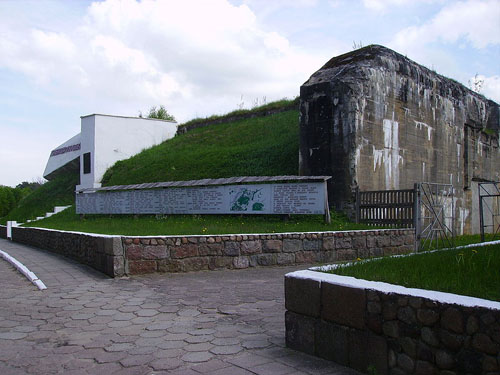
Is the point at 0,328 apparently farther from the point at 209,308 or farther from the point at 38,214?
the point at 38,214

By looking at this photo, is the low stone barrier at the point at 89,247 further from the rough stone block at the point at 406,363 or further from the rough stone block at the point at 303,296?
the rough stone block at the point at 406,363

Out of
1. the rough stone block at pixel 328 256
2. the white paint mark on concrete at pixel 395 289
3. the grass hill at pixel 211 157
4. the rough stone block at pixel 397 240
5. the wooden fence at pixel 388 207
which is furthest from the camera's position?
the grass hill at pixel 211 157

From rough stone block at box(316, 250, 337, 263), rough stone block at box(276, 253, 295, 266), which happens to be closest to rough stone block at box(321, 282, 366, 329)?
rough stone block at box(276, 253, 295, 266)

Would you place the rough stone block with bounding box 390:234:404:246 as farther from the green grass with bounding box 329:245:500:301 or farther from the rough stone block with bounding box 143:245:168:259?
the green grass with bounding box 329:245:500:301

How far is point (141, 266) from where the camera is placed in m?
7.66

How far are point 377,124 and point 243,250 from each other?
22.3 ft

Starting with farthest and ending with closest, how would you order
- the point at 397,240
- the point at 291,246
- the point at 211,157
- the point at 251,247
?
the point at 211,157
the point at 397,240
the point at 291,246
the point at 251,247

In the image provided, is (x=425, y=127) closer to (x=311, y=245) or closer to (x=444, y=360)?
(x=311, y=245)

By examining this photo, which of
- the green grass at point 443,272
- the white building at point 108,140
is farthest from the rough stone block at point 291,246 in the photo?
the white building at point 108,140

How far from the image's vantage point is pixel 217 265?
8.23 metres

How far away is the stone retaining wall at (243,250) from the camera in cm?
772

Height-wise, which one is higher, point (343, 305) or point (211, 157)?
point (211, 157)

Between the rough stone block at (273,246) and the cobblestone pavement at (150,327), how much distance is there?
39.7 inches

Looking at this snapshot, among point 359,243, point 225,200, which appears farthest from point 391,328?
point 225,200
